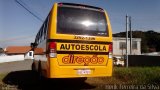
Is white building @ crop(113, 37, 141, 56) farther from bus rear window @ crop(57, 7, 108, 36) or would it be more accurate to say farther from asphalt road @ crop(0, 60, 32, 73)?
bus rear window @ crop(57, 7, 108, 36)

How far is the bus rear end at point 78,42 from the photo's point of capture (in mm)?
7996

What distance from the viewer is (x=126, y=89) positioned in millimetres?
8484

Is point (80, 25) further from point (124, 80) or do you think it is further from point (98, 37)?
point (124, 80)

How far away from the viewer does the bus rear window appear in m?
8.25

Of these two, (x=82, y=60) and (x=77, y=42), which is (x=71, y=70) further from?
(x=77, y=42)

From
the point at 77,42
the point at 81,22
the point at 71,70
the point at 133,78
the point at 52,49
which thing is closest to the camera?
the point at 52,49

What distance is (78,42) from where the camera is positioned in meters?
8.25

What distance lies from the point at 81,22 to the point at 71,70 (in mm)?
1609

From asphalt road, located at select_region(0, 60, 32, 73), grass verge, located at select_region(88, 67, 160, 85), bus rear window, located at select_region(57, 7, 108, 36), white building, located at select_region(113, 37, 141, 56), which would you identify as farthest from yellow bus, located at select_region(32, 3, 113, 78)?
white building, located at select_region(113, 37, 141, 56)

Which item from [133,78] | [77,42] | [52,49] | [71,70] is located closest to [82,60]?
[71,70]

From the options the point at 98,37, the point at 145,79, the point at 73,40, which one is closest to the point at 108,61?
the point at 98,37

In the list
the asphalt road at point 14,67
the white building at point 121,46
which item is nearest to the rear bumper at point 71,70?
the asphalt road at point 14,67

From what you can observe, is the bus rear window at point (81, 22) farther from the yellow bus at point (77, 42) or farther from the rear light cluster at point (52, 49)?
the rear light cluster at point (52, 49)

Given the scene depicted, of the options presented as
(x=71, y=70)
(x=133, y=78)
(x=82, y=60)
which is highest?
(x=82, y=60)
